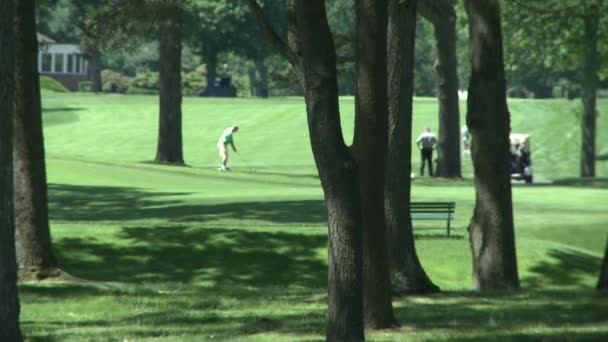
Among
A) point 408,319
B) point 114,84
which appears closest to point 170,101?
point 408,319

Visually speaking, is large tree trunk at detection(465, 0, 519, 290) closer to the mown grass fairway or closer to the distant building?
the mown grass fairway

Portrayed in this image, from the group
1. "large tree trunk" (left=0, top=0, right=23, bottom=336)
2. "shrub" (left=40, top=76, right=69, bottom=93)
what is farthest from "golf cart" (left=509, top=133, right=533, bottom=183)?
"shrub" (left=40, top=76, right=69, bottom=93)

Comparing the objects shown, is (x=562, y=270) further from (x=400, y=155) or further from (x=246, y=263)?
(x=400, y=155)

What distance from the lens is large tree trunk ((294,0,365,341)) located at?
12.0 metres

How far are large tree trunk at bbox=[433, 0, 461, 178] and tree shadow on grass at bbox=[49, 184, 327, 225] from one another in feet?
39.7

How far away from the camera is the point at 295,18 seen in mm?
13031

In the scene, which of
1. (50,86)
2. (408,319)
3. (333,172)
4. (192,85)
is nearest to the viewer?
(333,172)

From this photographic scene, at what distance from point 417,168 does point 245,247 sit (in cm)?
3639

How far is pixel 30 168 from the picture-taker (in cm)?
1945

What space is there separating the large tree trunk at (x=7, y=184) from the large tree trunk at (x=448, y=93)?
3038cm

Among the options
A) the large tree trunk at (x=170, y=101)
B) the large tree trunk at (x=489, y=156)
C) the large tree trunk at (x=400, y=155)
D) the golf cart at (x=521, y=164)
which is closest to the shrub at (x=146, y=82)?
the large tree trunk at (x=170, y=101)

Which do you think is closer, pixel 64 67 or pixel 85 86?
pixel 85 86

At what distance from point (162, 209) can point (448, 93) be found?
54.8 ft

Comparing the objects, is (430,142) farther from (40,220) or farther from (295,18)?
(295,18)
